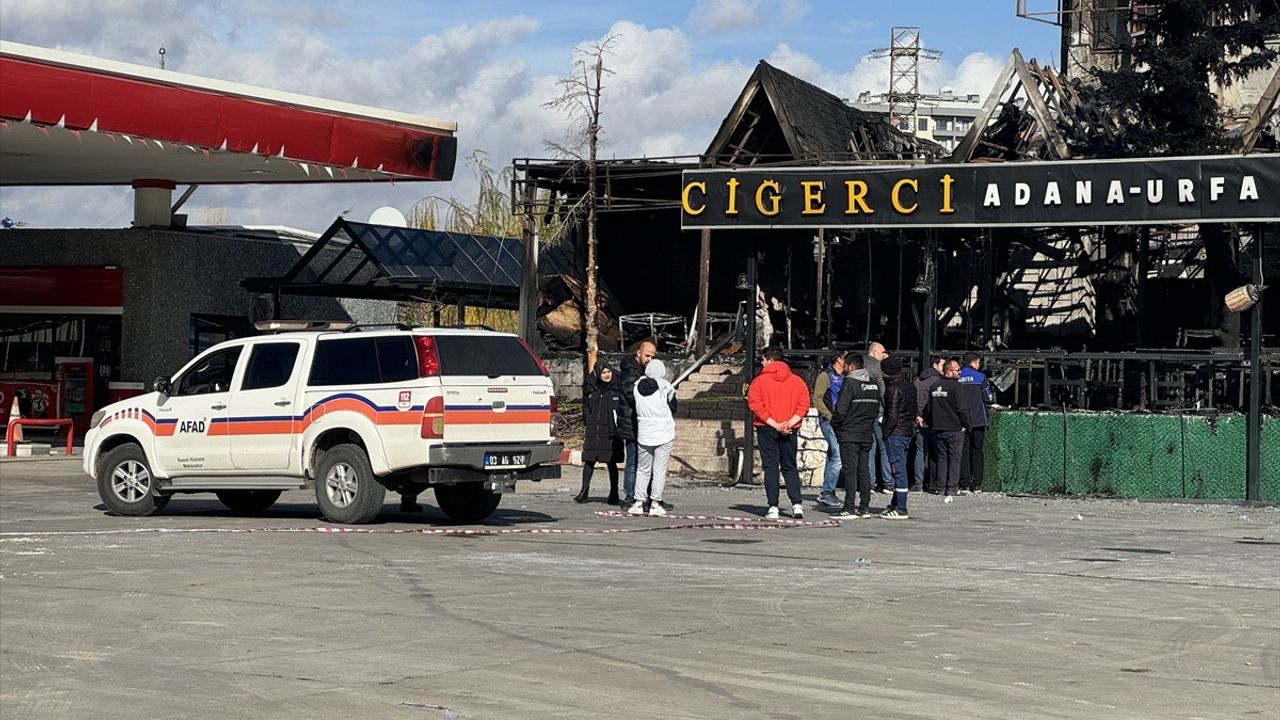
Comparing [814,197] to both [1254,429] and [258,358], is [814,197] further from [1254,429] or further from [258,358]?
[258,358]

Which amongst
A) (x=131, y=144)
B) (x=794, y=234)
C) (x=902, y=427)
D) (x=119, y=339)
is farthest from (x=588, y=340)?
(x=902, y=427)

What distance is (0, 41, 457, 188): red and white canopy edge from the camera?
22266 mm

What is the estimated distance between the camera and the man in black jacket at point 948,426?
2170 centimetres

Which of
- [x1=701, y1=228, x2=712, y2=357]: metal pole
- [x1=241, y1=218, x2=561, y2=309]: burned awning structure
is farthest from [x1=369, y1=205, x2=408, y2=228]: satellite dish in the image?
[x1=701, y1=228, x2=712, y2=357]: metal pole

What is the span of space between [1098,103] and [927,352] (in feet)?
39.0

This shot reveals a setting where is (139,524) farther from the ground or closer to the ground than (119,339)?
closer to the ground

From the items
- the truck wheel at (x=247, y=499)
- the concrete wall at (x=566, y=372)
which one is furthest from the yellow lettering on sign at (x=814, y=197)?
the concrete wall at (x=566, y=372)

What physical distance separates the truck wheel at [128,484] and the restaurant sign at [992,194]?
1012 cm

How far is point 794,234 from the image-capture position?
3481 cm

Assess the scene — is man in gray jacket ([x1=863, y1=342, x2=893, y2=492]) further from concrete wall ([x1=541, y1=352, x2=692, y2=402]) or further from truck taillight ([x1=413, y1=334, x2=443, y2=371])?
concrete wall ([x1=541, y1=352, x2=692, y2=402])

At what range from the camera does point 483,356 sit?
55.3 feet

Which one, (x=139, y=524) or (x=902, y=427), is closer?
(x=139, y=524)

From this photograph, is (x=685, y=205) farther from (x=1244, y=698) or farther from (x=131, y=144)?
(x=1244, y=698)

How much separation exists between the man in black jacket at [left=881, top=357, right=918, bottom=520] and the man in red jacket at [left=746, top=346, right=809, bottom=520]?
121cm
